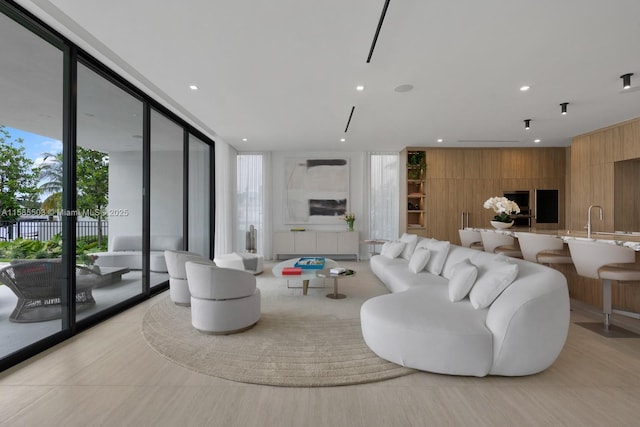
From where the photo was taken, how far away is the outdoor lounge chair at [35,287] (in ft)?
7.78

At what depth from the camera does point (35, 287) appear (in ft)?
8.26

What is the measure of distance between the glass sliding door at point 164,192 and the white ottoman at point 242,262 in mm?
737

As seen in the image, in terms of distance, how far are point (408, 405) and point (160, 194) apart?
13.7ft

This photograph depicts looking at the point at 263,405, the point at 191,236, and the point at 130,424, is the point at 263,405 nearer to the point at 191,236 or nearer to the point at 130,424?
the point at 130,424

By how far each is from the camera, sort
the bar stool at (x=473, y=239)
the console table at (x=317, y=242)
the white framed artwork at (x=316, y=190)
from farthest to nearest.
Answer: the white framed artwork at (x=316, y=190) → the console table at (x=317, y=242) → the bar stool at (x=473, y=239)

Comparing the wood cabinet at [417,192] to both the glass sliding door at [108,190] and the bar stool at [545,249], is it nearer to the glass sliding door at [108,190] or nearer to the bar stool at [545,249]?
the bar stool at [545,249]

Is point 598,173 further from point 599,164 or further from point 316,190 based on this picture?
point 316,190

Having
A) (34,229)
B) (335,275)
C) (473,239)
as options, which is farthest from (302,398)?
(473,239)

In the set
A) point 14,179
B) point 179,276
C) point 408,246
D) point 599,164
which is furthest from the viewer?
point 599,164

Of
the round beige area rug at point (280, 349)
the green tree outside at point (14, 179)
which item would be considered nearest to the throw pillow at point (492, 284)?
the round beige area rug at point (280, 349)

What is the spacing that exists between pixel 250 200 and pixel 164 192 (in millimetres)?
3046

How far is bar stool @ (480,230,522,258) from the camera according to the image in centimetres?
433

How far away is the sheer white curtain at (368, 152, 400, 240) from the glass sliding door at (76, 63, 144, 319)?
5.21 meters

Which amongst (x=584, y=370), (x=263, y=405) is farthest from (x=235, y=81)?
(x=584, y=370)
